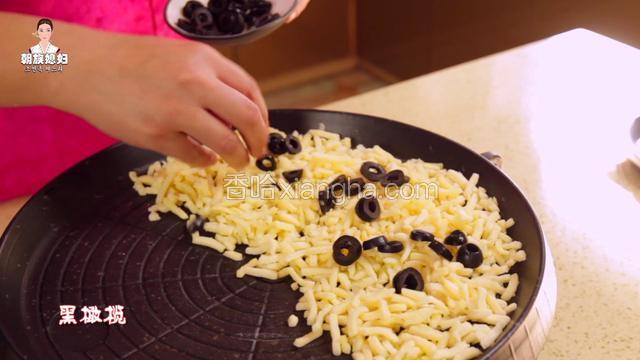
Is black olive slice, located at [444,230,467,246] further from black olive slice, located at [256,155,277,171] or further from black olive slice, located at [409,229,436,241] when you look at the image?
black olive slice, located at [256,155,277,171]

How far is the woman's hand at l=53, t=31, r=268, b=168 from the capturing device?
2.63 feet

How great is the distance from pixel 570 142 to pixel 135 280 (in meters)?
1.03

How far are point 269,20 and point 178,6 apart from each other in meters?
0.21

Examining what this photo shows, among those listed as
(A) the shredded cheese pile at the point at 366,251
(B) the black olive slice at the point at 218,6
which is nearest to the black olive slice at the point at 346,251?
(A) the shredded cheese pile at the point at 366,251

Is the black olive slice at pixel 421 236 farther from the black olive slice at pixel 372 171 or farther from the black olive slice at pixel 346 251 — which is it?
the black olive slice at pixel 372 171

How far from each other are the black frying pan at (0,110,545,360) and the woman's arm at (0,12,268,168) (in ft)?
0.71

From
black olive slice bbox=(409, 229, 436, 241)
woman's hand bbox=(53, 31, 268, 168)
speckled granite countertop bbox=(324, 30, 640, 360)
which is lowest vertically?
speckled granite countertop bbox=(324, 30, 640, 360)

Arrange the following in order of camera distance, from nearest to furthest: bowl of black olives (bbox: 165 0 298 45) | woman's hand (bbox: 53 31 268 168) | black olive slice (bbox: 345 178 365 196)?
woman's hand (bbox: 53 31 268 168), black olive slice (bbox: 345 178 365 196), bowl of black olives (bbox: 165 0 298 45)

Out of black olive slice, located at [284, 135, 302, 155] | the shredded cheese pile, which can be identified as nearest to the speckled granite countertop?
the shredded cheese pile

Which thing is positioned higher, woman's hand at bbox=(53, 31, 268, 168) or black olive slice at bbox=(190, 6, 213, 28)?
woman's hand at bbox=(53, 31, 268, 168)

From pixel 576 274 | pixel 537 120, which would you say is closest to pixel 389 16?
pixel 537 120

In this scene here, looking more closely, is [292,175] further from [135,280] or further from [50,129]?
[50,129]

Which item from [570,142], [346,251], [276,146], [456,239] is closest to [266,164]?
[276,146]

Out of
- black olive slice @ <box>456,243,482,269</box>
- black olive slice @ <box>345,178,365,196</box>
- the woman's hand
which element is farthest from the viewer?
black olive slice @ <box>345,178,365,196</box>
